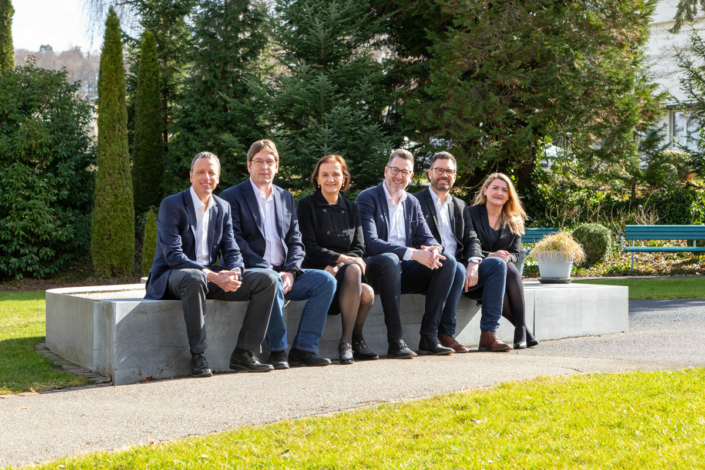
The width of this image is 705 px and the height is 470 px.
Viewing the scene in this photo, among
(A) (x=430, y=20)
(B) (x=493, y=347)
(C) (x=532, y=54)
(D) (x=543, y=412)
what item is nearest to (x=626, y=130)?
(C) (x=532, y=54)

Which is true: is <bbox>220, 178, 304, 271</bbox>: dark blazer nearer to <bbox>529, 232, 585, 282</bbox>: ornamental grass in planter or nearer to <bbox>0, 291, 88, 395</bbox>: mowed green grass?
<bbox>0, 291, 88, 395</bbox>: mowed green grass

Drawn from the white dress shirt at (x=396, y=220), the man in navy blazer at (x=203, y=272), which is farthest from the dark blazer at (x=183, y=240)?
the white dress shirt at (x=396, y=220)

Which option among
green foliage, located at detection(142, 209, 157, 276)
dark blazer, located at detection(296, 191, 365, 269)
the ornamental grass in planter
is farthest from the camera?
green foliage, located at detection(142, 209, 157, 276)

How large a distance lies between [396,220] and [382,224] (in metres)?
0.16

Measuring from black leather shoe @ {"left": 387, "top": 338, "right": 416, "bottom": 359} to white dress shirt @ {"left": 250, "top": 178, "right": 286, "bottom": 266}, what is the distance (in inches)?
43.0

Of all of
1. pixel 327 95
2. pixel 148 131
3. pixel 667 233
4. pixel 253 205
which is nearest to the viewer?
pixel 253 205

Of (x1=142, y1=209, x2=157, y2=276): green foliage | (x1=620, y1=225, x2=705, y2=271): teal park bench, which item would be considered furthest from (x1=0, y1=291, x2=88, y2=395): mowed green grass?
(x1=620, y1=225, x2=705, y2=271): teal park bench

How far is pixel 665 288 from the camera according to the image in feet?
38.4

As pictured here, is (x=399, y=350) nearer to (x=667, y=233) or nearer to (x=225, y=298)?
(x=225, y=298)

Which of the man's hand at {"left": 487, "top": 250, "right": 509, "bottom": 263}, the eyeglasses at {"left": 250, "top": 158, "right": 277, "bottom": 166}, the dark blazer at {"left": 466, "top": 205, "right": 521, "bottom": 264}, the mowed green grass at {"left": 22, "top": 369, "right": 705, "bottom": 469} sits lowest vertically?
the mowed green grass at {"left": 22, "top": 369, "right": 705, "bottom": 469}

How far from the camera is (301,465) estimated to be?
2.88m

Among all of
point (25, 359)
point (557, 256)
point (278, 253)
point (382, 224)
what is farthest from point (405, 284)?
point (25, 359)

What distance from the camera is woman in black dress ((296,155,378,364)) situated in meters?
5.59

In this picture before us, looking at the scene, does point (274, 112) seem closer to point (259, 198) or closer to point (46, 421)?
point (259, 198)
